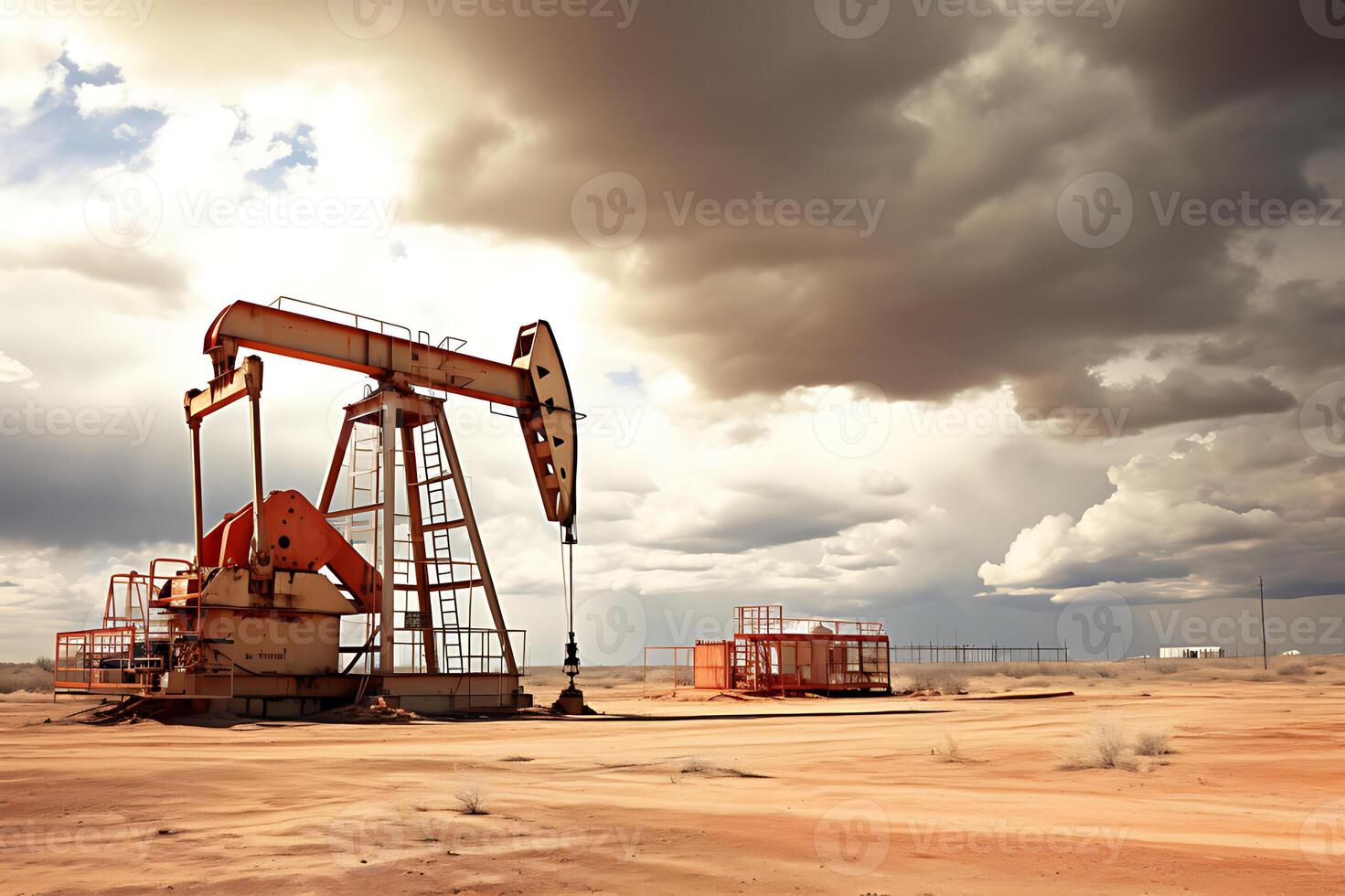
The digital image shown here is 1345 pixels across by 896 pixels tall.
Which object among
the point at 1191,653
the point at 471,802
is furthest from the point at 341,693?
the point at 1191,653

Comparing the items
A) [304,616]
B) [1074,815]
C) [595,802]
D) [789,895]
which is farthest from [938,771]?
[304,616]

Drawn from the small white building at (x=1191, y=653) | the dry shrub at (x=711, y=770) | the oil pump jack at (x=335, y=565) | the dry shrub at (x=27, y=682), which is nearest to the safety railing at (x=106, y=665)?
the oil pump jack at (x=335, y=565)

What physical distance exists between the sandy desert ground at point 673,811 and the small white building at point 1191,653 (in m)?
69.6

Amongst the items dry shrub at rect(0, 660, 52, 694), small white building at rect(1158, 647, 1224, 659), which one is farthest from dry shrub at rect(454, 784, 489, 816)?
small white building at rect(1158, 647, 1224, 659)

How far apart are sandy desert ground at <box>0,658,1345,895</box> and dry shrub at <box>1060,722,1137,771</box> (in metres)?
0.03

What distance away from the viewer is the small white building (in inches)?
3100

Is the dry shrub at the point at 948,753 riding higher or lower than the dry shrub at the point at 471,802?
lower

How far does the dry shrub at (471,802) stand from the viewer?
7.79 meters

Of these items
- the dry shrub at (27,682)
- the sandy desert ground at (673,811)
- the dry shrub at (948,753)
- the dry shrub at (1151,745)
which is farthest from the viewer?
the dry shrub at (27,682)

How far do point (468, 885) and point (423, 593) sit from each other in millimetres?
17494

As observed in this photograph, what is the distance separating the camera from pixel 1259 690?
104ft

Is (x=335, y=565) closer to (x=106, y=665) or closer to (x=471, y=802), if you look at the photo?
(x=106, y=665)

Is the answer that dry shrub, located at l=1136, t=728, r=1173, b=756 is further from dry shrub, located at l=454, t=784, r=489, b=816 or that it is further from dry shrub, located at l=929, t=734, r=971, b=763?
dry shrub, located at l=454, t=784, r=489, b=816

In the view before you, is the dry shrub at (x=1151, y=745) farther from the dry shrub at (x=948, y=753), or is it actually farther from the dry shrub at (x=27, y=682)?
the dry shrub at (x=27, y=682)
